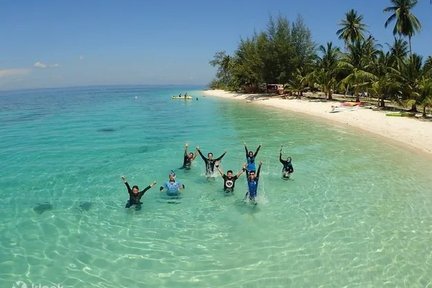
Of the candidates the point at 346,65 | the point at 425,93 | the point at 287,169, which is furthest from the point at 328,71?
the point at 287,169

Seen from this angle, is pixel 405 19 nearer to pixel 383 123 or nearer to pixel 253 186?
pixel 383 123

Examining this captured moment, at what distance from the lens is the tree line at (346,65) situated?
3806 centimetres

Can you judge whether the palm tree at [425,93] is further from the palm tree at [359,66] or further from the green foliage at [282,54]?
the green foliage at [282,54]

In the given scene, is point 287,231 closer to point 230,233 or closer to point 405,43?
point 230,233

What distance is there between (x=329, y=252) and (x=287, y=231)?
1.84 metres

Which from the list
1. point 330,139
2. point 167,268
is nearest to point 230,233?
point 167,268

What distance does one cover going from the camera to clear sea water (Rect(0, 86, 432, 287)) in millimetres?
10828

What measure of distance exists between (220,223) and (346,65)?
146 ft

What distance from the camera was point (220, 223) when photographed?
14102 mm

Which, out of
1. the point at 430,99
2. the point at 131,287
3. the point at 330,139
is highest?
the point at 430,99

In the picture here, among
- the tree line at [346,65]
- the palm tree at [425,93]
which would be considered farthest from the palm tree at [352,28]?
the palm tree at [425,93]

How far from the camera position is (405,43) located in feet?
187

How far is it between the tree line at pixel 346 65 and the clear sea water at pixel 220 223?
15.3m

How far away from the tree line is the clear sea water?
15312mm
